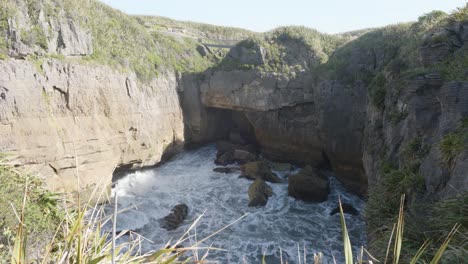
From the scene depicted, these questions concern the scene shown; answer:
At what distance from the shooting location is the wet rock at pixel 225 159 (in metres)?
19.4

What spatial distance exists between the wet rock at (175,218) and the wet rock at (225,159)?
227 inches

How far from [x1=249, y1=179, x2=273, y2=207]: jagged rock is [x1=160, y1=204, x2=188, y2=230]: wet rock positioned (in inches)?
115

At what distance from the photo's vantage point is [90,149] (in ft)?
43.0

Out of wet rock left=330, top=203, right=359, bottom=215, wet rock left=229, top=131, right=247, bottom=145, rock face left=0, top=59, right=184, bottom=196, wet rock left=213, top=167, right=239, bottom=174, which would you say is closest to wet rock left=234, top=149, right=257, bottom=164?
wet rock left=213, top=167, right=239, bottom=174

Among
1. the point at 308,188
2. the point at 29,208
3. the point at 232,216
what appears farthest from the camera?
the point at 308,188

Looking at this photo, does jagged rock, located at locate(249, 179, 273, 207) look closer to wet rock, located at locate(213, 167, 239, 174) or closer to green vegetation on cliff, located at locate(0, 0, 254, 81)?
wet rock, located at locate(213, 167, 239, 174)

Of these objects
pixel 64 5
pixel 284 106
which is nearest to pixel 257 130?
pixel 284 106

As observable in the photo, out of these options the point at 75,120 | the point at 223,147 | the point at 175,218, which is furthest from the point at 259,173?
the point at 75,120

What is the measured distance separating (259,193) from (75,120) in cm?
819

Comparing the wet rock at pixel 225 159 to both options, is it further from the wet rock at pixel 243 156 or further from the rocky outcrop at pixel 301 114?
the rocky outcrop at pixel 301 114

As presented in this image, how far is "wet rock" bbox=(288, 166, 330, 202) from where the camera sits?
49.0 ft

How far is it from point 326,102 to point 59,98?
12.1 metres

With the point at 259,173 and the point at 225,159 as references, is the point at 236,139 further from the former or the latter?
the point at 259,173

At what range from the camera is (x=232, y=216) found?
13.6 m
